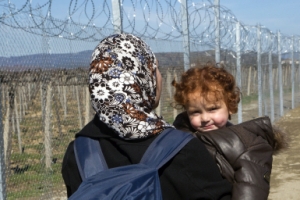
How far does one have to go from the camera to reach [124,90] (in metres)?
1.89

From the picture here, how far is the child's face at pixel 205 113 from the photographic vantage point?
9.29ft

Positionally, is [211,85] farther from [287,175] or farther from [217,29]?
[287,175]

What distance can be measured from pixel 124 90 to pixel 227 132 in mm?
767

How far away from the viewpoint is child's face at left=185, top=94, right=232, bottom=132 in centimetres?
283

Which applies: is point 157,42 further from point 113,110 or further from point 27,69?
point 113,110

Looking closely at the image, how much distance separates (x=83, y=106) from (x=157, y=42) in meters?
1.21

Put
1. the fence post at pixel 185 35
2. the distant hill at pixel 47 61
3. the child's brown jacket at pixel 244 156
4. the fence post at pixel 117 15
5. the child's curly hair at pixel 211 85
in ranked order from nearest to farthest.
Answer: the child's brown jacket at pixel 244 156 < the child's curly hair at pixel 211 85 < the distant hill at pixel 47 61 < the fence post at pixel 117 15 < the fence post at pixel 185 35

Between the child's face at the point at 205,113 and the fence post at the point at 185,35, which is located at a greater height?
the fence post at the point at 185,35

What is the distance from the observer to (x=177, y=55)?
7293 millimetres

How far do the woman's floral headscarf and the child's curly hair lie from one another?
2.84ft

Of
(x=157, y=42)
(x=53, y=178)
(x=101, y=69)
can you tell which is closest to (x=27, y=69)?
(x=53, y=178)

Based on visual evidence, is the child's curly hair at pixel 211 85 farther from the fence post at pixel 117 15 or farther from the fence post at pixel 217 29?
the fence post at pixel 217 29

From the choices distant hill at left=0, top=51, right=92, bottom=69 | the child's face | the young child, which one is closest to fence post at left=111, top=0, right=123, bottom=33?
distant hill at left=0, top=51, right=92, bottom=69

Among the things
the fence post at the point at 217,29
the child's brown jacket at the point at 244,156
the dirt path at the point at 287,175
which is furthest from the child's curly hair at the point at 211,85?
the fence post at the point at 217,29
